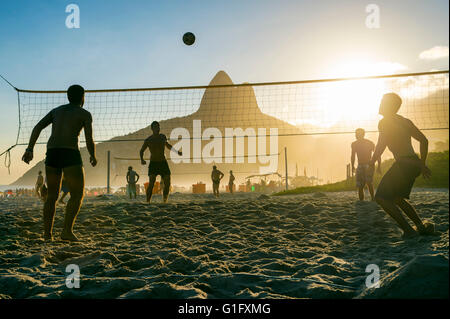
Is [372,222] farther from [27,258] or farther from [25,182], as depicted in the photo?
[25,182]

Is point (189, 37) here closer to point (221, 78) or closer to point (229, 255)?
point (229, 255)

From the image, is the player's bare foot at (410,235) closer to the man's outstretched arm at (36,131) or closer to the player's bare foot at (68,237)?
the player's bare foot at (68,237)

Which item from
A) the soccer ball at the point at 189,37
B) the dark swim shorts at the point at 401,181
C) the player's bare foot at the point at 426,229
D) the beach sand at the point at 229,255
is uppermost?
the soccer ball at the point at 189,37

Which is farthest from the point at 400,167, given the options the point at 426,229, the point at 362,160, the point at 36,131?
the point at 36,131

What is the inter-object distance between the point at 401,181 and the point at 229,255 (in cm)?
183

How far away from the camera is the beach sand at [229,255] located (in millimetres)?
1789

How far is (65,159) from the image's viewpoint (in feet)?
10.9

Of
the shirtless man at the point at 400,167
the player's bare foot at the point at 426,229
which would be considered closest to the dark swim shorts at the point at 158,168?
the shirtless man at the point at 400,167

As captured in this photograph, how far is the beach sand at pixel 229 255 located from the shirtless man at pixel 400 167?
0.22 m

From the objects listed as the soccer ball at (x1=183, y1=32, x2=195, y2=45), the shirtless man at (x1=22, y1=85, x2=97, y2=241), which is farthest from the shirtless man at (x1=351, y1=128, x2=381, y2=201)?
the shirtless man at (x1=22, y1=85, x2=97, y2=241)

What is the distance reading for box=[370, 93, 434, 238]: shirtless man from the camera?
3153 millimetres

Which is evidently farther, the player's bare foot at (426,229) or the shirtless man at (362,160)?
the shirtless man at (362,160)
